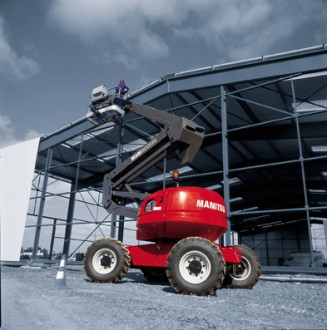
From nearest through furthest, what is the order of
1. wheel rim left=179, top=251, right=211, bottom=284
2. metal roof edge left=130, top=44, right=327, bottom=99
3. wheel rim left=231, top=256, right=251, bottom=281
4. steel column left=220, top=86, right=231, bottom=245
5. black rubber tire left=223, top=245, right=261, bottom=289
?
wheel rim left=179, top=251, right=211, bottom=284, black rubber tire left=223, top=245, right=261, bottom=289, wheel rim left=231, top=256, right=251, bottom=281, steel column left=220, top=86, right=231, bottom=245, metal roof edge left=130, top=44, right=327, bottom=99

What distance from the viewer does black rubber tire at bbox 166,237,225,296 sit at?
409cm

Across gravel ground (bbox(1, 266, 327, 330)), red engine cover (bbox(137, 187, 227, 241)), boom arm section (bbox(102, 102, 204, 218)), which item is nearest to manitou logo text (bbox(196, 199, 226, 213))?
red engine cover (bbox(137, 187, 227, 241))

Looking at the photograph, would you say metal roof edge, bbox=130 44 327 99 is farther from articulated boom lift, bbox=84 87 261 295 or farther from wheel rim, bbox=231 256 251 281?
wheel rim, bbox=231 256 251 281

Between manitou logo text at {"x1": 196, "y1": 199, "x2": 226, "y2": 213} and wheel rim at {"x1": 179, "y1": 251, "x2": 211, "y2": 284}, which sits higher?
manitou logo text at {"x1": 196, "y1": 199, "x2": 226, "y2": 213}

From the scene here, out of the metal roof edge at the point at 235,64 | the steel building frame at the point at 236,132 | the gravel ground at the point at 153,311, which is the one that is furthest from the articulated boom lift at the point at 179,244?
the metal roof edge at the point at 235,64

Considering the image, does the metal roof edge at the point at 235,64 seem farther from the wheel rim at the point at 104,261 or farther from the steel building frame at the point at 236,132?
the wheel rim at the point at 104,261

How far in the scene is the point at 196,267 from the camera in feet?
14.1

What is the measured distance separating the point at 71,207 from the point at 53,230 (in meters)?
2.14

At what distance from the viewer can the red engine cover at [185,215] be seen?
4.78m

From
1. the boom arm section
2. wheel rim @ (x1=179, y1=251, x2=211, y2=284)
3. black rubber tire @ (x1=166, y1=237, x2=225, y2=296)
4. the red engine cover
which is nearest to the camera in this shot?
black rubber tire @ (x1=166, y1=237, x2=225, y2=296)

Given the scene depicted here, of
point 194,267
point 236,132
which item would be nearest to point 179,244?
point 194,267

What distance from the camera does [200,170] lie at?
17094mm

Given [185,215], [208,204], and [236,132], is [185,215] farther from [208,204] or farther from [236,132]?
[236,132]

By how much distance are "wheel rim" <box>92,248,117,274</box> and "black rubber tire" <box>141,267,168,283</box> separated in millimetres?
880
